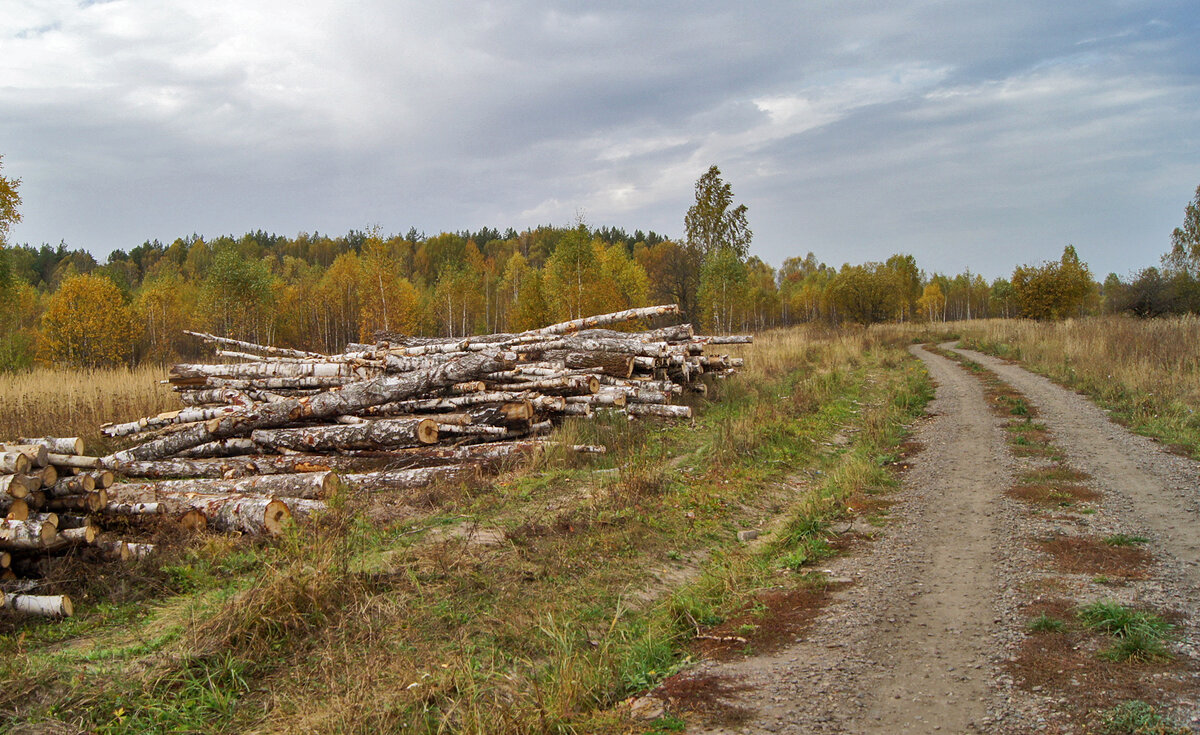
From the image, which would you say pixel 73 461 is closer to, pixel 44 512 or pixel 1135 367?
pixel 44 512

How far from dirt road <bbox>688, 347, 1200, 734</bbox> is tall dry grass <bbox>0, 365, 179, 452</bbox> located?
12.9 meters

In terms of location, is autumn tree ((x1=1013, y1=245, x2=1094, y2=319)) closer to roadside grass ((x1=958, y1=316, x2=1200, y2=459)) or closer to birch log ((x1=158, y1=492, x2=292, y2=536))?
roadside grass ((x1=958, y1=316, x2=1200, y2=459))

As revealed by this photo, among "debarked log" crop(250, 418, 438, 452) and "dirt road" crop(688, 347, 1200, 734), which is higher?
"debarked log" crop(250, 418, 438, 452)

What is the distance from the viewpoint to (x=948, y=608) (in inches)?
189

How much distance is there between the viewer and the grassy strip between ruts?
3811mm

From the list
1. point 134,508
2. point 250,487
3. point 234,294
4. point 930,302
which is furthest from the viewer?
point 930,302

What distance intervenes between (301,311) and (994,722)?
57766 millimetres

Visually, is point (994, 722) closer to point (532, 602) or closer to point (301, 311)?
point (532, 602)

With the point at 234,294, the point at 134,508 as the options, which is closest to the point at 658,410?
the point at 134,508

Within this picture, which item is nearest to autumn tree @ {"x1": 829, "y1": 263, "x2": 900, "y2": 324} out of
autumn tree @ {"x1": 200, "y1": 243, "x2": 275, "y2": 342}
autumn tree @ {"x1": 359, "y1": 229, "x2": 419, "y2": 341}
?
autumn tree @ {"x1": 359, "y1": 229, "x2": 419, "y2": 341}

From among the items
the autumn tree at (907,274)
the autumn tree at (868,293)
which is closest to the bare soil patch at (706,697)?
the autumn tree at (868,293)

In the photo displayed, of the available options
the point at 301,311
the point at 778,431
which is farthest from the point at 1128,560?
the point at 301,311

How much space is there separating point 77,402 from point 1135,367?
23574mm

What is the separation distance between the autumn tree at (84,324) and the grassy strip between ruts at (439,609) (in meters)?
31.9
